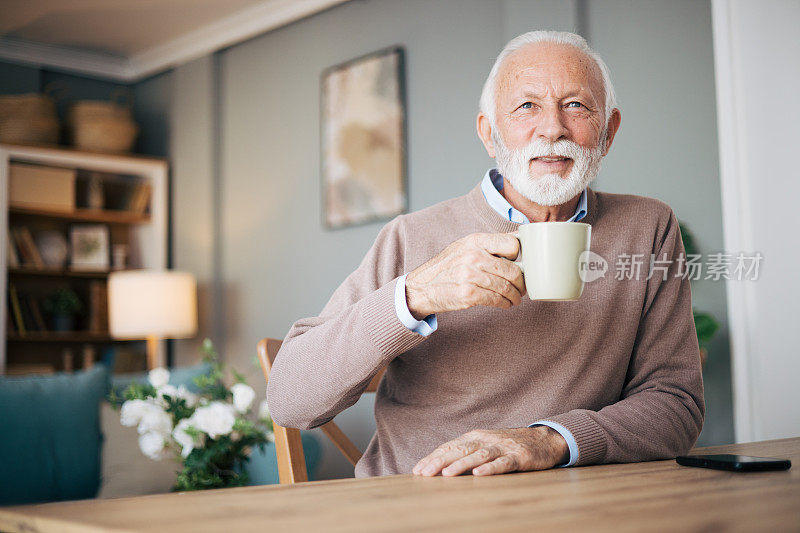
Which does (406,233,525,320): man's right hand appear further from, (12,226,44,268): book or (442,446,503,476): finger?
(12,226,44,268): book

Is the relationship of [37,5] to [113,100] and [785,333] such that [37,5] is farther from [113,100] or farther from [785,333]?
[785,333]

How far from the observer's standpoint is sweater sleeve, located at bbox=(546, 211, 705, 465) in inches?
40.5

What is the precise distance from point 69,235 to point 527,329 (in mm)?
4369

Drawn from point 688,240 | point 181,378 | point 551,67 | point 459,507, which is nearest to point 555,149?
point 551,67

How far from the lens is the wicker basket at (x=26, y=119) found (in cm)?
454

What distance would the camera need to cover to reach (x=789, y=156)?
2432 millimetres

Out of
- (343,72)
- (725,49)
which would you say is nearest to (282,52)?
(343,72)

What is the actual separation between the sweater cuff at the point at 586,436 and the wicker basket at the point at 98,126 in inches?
175

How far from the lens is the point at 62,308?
4.77 meters

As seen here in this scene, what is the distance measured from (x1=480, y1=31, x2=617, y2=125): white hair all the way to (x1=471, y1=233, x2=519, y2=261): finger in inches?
22.1

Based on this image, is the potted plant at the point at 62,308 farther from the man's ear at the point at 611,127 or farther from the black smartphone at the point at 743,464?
the black smartphone at the point at 743,464

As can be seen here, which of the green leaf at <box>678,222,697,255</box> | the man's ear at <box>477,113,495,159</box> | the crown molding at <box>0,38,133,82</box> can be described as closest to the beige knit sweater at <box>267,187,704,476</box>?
the man's ear at <box>477,113,495,159</box>

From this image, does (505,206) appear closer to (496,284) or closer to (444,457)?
(496,284)

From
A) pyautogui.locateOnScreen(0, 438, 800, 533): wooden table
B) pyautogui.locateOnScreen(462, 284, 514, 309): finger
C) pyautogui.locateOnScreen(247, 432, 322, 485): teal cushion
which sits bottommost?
pyautogui.locateOnScreen(247, 432, 322, 485): teal cushion
